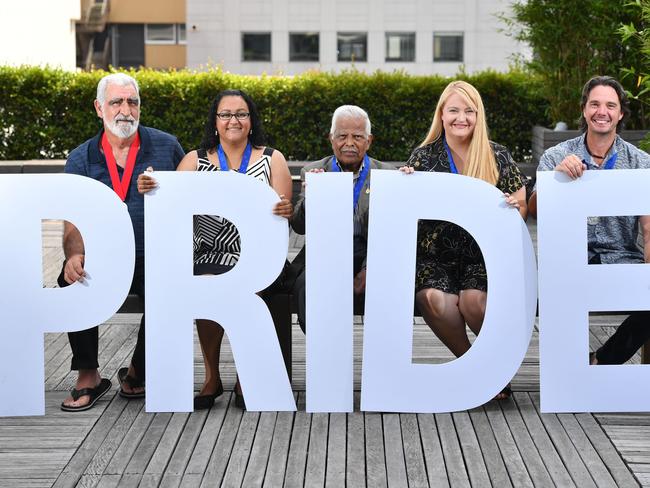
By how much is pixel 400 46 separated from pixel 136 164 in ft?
126

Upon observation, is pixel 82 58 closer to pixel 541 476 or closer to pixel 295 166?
pixel 295 166

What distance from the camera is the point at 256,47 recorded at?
4194 cm

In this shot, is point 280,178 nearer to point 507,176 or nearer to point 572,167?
point 507,176

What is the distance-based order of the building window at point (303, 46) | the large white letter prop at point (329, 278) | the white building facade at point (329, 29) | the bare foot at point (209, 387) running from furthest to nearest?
the building window at point (303, 46), the white building facade at point (329, 29), the bare foot at point (209, 387), the large white letter prop at point (329, 278)

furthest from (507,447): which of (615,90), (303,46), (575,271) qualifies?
(303,46)

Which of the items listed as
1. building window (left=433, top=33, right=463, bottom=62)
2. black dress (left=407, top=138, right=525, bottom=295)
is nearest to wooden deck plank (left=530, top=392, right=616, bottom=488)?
black dress (left=407, top=138, right=525, bottom=295)

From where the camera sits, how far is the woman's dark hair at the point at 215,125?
15.7ft

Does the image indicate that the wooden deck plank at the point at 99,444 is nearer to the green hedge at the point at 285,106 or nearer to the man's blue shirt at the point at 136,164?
the man's blue shirt at the point at 136,164

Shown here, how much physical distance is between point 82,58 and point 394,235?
46.9m

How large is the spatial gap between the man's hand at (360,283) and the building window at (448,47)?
3818cm

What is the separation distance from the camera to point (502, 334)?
4.42 m

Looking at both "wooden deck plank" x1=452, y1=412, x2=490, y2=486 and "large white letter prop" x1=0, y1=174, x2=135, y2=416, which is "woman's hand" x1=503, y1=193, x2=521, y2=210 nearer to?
"wooden deck plank" x1=452, y1=412, x2=490, y2=486

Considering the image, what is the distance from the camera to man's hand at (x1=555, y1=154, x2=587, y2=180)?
14.5 ft

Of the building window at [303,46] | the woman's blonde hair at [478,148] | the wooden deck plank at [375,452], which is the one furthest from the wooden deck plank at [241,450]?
the building window at [303,46]
